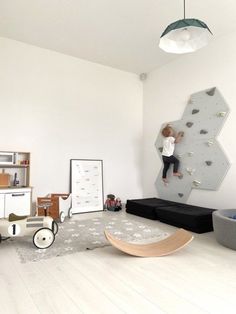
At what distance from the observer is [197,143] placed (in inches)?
167

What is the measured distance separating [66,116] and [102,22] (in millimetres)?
1815

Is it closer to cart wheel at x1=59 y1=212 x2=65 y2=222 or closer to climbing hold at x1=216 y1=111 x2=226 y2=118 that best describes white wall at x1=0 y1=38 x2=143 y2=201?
cart wheel at x1=59 y1=212 x2=65 y2=222

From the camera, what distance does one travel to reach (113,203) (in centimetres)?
484

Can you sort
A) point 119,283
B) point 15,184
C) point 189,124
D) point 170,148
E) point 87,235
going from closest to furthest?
1. point 119,283
2. point 87,235
3. point 15,184
4. point 189,124
5. point 170,148

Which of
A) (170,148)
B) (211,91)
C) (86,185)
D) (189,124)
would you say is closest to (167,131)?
(170,148)

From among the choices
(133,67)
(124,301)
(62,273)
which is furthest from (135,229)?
(133,67)

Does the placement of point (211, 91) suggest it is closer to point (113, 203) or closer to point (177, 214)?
point (177, 214)

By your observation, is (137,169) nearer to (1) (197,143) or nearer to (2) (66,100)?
(1) (197,143)

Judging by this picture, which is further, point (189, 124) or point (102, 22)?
point (189, 124)

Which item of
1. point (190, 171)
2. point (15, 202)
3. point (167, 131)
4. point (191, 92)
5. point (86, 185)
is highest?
point (191, 92)

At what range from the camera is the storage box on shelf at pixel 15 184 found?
3557 mm

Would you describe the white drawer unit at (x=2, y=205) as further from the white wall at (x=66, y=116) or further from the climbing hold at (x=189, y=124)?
the climbing hold at (x=189, y=124)

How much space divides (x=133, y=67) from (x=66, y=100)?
1753 mm

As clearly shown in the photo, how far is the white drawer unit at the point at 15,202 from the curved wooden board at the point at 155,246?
5.75 ft
